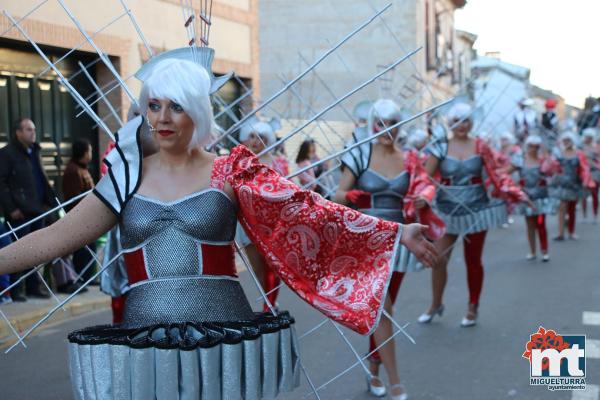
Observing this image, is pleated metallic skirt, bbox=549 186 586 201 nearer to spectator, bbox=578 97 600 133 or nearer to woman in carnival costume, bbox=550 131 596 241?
woman in carnival costume, bbox=550 131 596 241

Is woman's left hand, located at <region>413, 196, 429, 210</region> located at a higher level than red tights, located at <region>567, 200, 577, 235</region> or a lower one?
higher

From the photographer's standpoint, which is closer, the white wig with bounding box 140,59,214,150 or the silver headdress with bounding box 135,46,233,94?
the white wig with bounding box 140,59,214,150

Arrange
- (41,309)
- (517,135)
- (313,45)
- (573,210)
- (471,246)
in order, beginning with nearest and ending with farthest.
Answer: (471,246) < (41,309) < (573,210) < (517,135) < (313,45)

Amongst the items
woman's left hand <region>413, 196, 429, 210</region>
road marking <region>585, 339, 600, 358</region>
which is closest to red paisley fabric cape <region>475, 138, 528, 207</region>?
road marking <region>585, 339, 600, 358</region>

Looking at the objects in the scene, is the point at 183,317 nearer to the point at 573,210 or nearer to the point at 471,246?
the point at 471,246

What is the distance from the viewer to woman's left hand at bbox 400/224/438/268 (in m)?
3.23

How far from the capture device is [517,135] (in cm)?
2069

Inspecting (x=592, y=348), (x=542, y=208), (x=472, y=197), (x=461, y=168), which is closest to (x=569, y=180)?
(x=542, y=208)

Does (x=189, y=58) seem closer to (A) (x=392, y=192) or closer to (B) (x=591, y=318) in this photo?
(A) (x=392, y=192)

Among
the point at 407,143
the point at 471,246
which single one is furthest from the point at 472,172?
the point at 407,143

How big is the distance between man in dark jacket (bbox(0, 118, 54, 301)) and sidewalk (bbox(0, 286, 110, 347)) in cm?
29

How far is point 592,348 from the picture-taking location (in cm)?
653

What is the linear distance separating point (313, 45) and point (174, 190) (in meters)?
23.5

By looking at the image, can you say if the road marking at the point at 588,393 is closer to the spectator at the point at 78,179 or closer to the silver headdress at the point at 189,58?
the silver headdress at the point at 189,58
